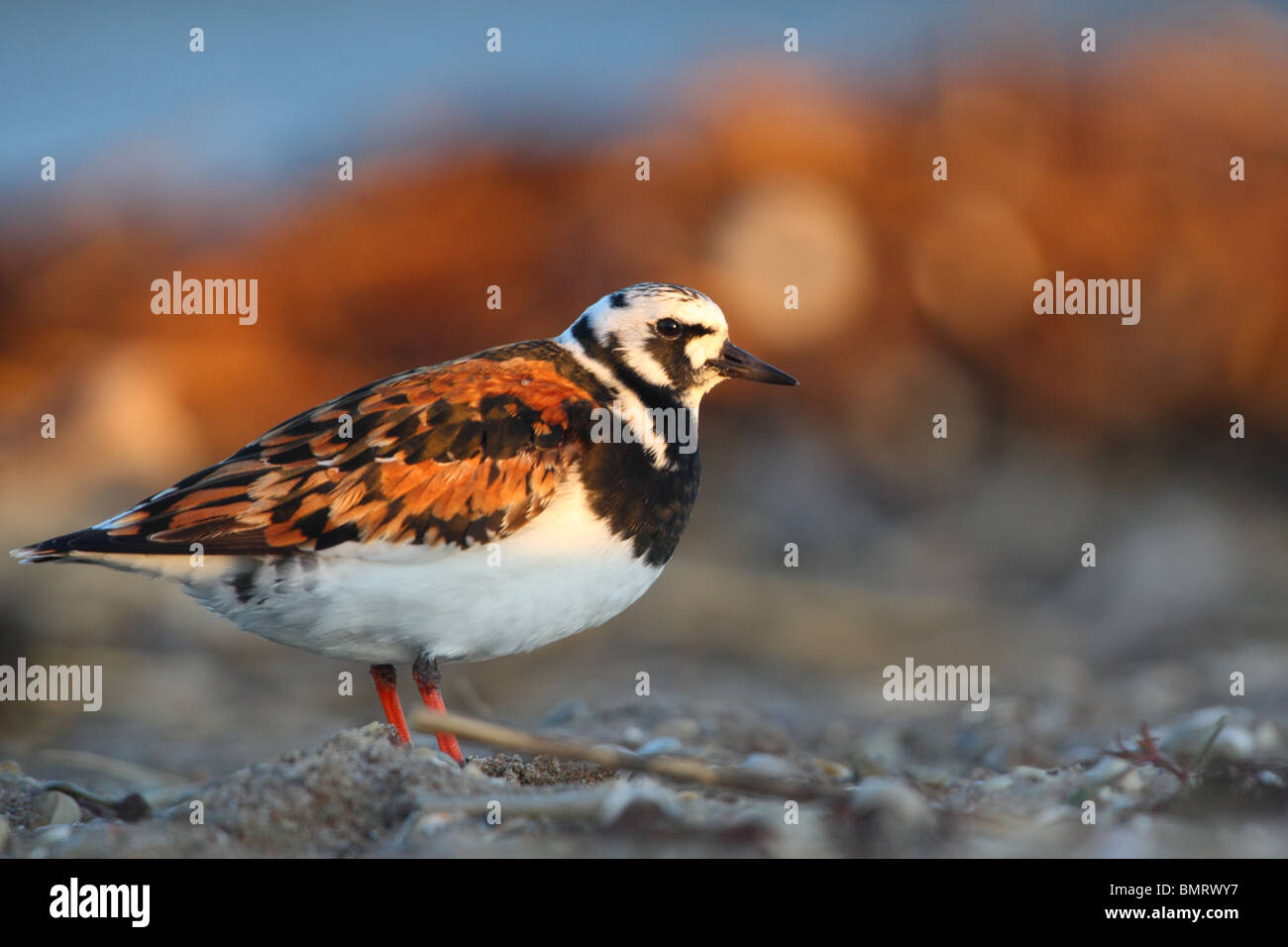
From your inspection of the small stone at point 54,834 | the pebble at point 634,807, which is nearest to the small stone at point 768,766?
the pebble at point 634,807

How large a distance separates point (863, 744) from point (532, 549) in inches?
Result: 72.0

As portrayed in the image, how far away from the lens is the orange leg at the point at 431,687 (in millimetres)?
2969

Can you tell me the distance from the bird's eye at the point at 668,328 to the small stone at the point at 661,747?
1.26 metres

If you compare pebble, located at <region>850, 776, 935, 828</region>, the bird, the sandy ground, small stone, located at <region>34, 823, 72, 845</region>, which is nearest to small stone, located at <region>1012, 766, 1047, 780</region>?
the sandy ground

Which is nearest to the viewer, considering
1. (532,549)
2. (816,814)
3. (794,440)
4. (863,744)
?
(816,814)

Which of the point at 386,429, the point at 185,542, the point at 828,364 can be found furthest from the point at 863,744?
the point at 828,364

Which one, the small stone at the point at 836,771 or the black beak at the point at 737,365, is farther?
the black beak at the point at 737,365

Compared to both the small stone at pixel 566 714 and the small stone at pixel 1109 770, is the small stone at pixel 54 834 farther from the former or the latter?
the small stone at pixel 1109 770

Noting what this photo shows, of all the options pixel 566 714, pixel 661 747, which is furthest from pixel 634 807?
pixel 566 714

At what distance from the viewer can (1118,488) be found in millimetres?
7277

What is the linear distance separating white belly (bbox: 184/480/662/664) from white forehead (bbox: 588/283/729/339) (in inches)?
24.5

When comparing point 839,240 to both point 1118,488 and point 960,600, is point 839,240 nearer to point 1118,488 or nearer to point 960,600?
point 1118,488

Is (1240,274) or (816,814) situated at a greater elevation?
(1240,274)

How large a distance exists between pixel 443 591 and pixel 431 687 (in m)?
0.33
